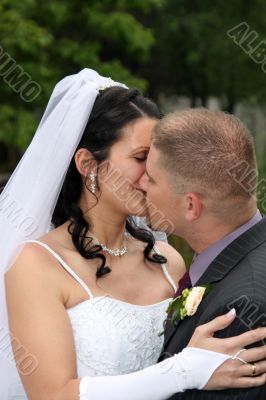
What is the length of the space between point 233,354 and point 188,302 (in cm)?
25

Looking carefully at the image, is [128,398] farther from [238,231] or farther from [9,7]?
[9,7]

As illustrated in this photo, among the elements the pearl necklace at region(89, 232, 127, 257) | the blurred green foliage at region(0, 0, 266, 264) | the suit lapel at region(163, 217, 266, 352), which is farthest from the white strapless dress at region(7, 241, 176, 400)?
the blurred green foliage at region(0, 0, 266, 264)

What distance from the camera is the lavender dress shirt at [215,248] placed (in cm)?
249

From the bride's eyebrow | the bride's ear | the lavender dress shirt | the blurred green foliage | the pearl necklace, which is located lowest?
the pearl necklace

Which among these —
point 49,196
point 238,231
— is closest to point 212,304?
point 238,231

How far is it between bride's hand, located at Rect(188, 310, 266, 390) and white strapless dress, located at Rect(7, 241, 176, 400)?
819 millimetres

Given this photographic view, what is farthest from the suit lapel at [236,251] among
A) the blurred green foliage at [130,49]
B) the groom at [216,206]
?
the blurred green foliage at [130,49]

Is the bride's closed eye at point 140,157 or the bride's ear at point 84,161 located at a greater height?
the bride's closed eye at point 140,157

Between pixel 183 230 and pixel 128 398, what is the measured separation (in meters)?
0.61

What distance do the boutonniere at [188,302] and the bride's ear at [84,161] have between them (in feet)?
2.73

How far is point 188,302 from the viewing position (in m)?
2.53

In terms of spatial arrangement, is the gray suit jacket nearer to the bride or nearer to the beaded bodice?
the bride

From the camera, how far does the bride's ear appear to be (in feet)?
10.8

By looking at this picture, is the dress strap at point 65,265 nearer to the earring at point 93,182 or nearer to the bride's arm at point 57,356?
the bride's arm at point 57,356
